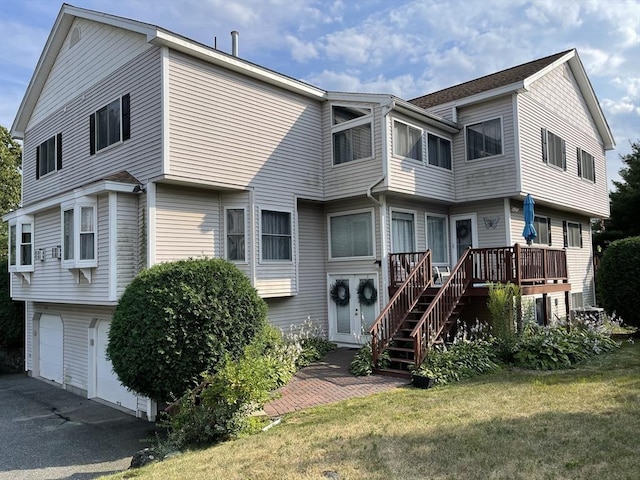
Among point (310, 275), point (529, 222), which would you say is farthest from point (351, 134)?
point (529, 222)

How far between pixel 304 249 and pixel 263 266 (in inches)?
78.7

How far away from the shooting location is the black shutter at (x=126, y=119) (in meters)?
11.6

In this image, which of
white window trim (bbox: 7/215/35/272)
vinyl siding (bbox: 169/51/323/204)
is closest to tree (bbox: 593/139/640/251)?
vinyl siding (bbox: 169/51/323/204)

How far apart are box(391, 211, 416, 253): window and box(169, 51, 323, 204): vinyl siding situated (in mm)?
2385

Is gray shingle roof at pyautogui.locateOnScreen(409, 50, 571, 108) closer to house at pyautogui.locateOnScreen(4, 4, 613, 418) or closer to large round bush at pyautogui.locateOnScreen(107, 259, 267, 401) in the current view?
house at pyautogui.locateOnScreen(4, 4, 613, 418)

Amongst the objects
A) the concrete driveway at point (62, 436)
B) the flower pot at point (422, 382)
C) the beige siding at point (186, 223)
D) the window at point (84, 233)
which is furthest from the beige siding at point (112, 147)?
the flower pot at point (422, 382)

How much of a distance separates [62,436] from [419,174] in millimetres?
10967

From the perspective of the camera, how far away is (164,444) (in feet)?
24.4

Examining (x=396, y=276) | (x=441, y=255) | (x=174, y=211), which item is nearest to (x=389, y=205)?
(x=396, y=276)

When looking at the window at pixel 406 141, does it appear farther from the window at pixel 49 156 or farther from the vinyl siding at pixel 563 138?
the window at pixel 49 156

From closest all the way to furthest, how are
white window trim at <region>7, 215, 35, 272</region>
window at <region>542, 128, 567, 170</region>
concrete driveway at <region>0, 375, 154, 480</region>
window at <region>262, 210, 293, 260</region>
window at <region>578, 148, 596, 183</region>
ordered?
concrete driveway at <region>0, 375, 154, 480</region>, window at <region>262, 210, 293, 260</region>, white window trim at <region>7, 215, 35, 272</region>, window at <region>542, 128, 567, 170</region>, window at <region>578, 148, 596, 183</region>

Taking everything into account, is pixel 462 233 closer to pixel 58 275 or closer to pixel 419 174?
pixel 419 174

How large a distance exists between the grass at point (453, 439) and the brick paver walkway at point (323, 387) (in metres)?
0.48

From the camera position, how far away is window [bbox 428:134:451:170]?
14.5m
